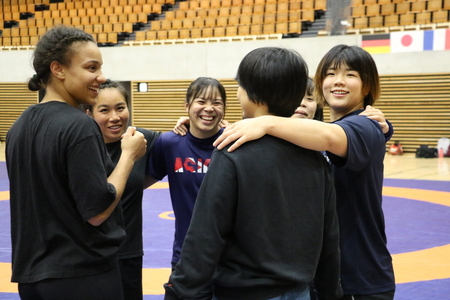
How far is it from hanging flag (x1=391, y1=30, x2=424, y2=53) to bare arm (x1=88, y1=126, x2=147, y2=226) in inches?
586

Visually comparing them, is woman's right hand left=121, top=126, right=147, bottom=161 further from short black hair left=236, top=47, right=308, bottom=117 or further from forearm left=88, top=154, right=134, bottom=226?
short black hair left=236, top=47, right=308, bottom=117

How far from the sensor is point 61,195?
2.13 meters

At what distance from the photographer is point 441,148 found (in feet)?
52.0

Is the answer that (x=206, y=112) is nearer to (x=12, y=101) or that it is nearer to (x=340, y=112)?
(x=340, y=112)

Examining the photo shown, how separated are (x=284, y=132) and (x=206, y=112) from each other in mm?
1611

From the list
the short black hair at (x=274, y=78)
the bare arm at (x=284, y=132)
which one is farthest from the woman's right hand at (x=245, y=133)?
the short black hair at (x=274, y=78)

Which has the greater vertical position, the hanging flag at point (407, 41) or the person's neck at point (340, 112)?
the hanging flag at point (407, 41)

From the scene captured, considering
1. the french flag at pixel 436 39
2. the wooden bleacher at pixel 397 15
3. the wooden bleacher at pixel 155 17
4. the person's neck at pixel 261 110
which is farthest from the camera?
the wooden bleacher at pixel 155 17

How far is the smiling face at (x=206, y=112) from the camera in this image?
137 inches

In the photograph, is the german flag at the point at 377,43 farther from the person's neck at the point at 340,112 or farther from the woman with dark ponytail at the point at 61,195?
the woman with dark ponytail at the point at 61,195

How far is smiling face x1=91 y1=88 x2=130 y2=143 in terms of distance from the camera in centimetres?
328

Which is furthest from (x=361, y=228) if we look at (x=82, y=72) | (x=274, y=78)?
(x=82, y=72)

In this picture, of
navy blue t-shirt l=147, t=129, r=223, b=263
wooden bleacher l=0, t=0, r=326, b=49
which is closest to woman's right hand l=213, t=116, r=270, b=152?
navy blue t-shirt l=147, t=129, r=223, b=263

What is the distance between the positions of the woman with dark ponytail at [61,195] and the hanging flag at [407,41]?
15.1 m
